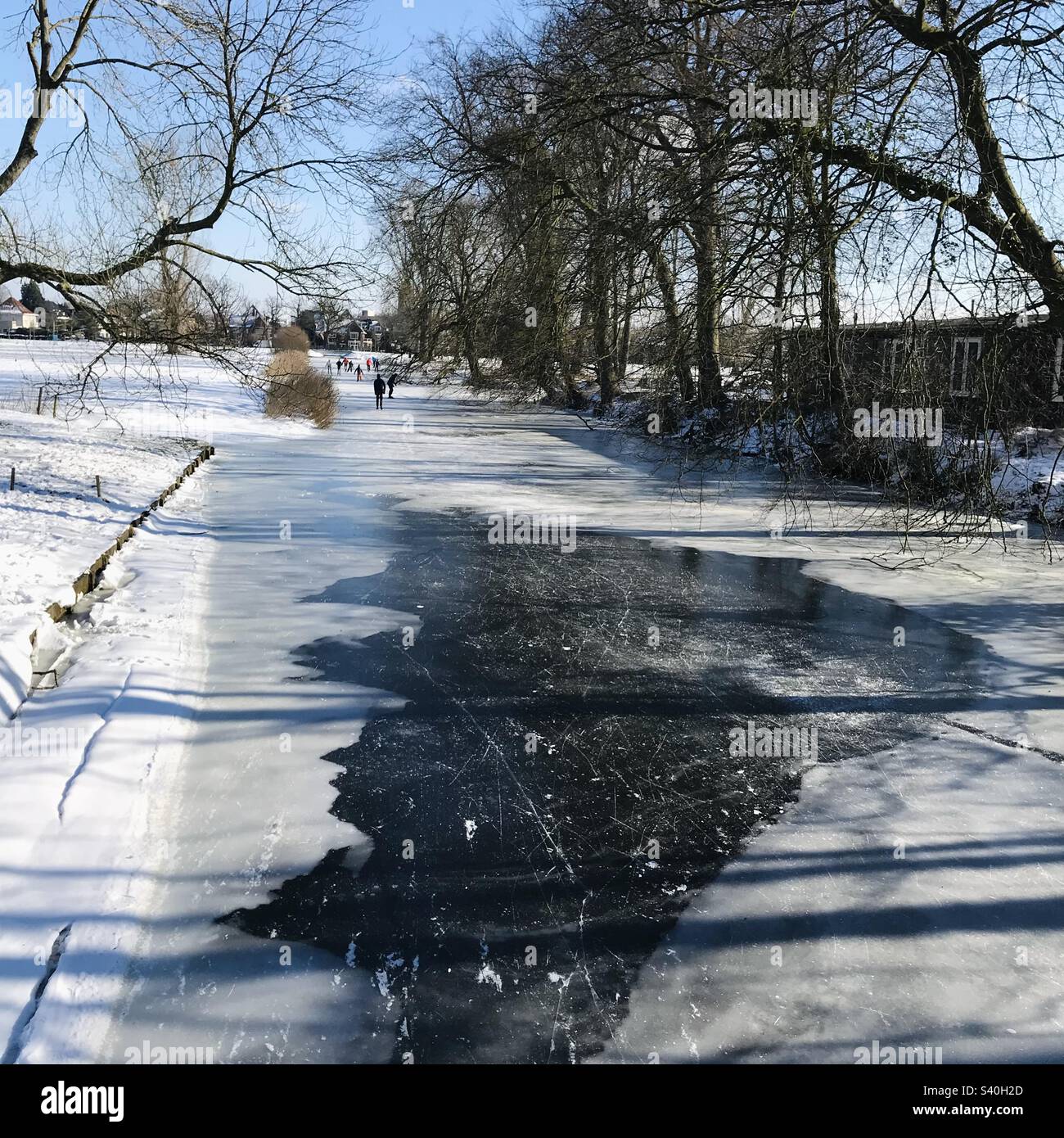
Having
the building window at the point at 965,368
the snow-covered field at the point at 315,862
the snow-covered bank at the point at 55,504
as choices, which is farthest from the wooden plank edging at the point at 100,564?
the building window at the point at 965,368

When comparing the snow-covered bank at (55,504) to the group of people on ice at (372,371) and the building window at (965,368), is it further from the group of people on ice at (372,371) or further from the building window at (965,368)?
the group of people on ice at (372,371)

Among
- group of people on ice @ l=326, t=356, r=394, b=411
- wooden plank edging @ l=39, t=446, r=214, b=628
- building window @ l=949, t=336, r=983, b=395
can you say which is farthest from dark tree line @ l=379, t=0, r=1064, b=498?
group of people on ice @ l=326, t=356, r=394, b=411

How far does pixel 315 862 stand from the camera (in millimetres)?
4547

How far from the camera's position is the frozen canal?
377cm

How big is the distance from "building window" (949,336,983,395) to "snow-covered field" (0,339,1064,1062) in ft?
7.01

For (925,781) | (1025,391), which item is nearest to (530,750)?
(925,781)

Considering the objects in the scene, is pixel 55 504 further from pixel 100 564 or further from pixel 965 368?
pixel 965 368

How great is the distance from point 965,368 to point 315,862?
7032 mm

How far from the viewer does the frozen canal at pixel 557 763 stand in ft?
12.4

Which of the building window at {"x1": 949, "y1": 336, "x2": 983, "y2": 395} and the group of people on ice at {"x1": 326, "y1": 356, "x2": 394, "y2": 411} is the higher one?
the group of people on ice at {"x1": 326, "y1": 356, "x2": 394, "y2": 411}

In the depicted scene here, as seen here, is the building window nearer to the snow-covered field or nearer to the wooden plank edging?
the snow-covered field

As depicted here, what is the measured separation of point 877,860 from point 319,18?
1077cm

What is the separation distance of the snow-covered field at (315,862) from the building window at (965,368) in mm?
2137

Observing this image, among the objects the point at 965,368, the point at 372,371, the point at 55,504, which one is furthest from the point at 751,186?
the point at 372,371
